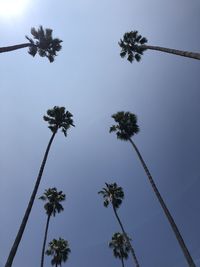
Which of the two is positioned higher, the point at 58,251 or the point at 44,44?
the point at 44,44

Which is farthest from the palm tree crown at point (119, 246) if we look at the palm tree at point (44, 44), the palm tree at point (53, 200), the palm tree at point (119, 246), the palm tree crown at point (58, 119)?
the palm tree at point (44, 44)

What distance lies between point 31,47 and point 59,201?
22406 mm

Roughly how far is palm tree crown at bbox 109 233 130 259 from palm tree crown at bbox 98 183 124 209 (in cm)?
796

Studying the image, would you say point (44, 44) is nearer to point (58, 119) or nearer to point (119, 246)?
point (58, 119)

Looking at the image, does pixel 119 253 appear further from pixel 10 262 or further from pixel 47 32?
pixel 47 32

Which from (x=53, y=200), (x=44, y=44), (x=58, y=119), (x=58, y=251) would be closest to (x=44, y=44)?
(x=44, y=44)

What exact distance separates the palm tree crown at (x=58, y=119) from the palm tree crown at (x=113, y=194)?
44.7 feet

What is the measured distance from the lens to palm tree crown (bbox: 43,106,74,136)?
36344 mm

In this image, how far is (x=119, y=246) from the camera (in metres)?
47.3

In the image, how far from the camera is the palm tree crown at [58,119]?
119ft

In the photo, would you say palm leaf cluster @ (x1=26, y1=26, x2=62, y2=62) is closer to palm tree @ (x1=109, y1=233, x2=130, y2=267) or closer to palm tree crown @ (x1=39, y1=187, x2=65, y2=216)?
palm tree crown @ (x1=39, y1=187, x2=65, y2=216)

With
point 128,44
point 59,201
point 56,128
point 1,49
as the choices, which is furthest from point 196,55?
point 59,201

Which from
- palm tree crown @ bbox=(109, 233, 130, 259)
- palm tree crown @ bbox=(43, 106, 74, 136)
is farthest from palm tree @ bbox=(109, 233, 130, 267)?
palm tree crown @ bbox=(43, 106, 74, 136)

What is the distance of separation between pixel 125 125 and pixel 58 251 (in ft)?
Answer: 77.1
